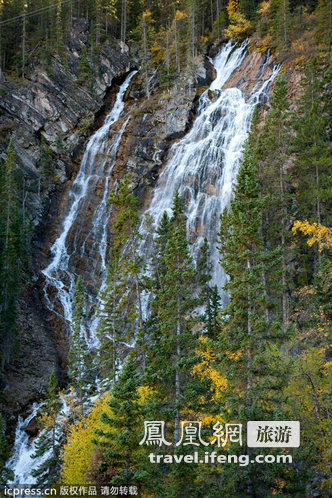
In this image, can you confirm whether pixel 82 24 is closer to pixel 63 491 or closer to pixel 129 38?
pixel 129 38

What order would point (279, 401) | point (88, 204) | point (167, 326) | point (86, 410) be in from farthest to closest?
point (88, 204), point (86, 410), point (167, 326), point (279, 401)

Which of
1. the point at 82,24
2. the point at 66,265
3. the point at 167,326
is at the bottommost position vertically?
the point at 167,326

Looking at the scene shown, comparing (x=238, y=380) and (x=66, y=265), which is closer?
(x=238, y=380)

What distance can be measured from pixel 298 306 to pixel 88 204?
2718 cm

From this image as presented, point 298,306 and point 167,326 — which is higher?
point 298,306

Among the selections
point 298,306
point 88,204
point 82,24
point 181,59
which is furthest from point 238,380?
point 82,24

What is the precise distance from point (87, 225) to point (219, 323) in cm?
2832

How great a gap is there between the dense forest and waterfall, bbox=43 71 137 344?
82.6 inches

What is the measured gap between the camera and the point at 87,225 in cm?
4309

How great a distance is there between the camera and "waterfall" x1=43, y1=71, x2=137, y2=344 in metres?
38.5

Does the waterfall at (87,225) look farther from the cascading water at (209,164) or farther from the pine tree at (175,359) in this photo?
the pine tree at (175,359)

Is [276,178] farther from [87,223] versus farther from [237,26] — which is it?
[237,26]

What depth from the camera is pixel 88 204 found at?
4462 centimetres
